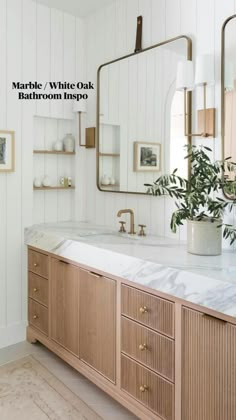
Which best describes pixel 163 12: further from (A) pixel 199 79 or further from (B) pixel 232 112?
(B) pixel 232 112

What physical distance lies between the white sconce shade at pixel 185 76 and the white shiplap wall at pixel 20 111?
4.11ft

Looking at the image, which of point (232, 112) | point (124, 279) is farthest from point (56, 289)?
point (232, 112)

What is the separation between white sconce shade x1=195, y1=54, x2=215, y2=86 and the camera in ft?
7.34

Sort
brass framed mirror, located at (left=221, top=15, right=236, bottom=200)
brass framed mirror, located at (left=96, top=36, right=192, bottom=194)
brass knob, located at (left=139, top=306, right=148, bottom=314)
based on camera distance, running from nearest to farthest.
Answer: brass knob, located at (left=139, top=306, right=148, bottom=314)
brass framed mirror, located at (left=221, top=15, right=236, bottom=200)
brass framed mirror, located at (left=96, top=36, right=192, bottom=194)

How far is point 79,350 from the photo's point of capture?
253cm

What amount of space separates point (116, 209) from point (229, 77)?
1302 millimetres

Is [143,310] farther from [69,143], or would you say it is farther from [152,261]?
[69,143]

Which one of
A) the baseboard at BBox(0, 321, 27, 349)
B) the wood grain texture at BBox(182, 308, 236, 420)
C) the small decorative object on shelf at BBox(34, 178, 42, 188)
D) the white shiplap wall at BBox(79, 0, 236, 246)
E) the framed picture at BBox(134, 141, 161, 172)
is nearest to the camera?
the wood grain texture at BBox(182, 308, 236, 420)

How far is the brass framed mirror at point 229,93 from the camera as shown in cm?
218

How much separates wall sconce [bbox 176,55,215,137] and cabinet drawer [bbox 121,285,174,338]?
101 centimetres

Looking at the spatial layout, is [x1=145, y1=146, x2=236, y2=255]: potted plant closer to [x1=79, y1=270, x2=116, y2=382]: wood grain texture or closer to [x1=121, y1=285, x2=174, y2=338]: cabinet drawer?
[x1=121, y1=285, x2=174, y2=338]: cabinet drawer

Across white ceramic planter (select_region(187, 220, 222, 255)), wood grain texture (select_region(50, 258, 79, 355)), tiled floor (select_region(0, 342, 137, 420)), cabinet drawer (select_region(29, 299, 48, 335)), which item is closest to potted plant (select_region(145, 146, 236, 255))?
white ceramic planter (select_region(187, 220, 222, 255))

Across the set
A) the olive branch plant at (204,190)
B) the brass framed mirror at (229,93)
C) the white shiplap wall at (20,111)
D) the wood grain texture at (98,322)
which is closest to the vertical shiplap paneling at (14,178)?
the white shiplap wall at (20,111)

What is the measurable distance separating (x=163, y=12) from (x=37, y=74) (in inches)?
43.1
